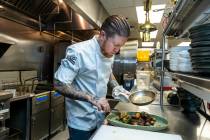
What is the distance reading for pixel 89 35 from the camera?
5.45 meters

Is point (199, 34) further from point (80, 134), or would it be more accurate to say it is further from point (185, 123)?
point (80, 134)

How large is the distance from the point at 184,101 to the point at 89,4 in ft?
8.01

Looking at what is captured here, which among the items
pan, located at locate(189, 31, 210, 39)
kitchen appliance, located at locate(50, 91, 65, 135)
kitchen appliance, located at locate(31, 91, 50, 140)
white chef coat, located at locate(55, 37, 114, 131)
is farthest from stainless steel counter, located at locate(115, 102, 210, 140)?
kitchen appliance, located at locate(50, 91, 65, 135)

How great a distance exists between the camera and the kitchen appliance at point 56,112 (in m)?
3.88

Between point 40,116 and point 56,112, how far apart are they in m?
0.62

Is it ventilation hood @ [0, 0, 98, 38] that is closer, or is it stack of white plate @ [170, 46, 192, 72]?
stack of white plate @ [170, 46, 192, 72]

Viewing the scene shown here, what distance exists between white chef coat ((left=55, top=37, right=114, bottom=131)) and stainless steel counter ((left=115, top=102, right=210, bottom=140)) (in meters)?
0.56

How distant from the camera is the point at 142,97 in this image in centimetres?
184

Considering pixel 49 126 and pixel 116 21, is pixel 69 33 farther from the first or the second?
pixel 116 21

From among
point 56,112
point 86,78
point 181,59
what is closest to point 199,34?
point 181,59

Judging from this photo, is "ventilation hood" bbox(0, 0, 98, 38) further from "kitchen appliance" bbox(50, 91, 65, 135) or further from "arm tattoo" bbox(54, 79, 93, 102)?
"arm tattoo" bbox(54, 79, 93, 102)

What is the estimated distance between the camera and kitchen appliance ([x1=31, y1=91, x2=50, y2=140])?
10.8ft

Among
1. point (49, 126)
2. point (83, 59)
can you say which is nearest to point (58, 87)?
point (83, 59)

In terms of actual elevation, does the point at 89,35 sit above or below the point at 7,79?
above
